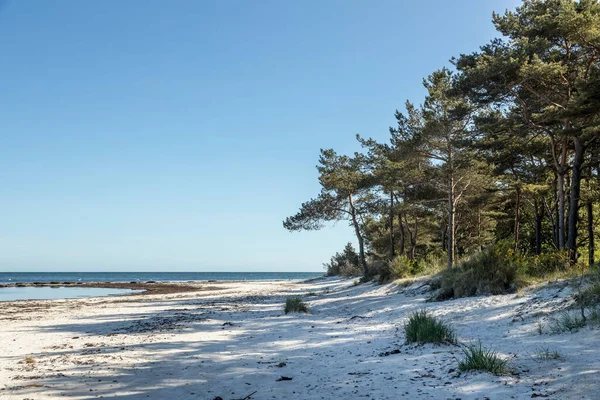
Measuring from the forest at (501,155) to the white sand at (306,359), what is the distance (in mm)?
3610

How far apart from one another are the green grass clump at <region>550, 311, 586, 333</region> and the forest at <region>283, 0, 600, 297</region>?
4.20 m

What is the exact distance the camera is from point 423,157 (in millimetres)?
26219

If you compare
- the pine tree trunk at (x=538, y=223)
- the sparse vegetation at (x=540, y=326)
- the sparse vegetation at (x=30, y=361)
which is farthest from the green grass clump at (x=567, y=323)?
the pine tree trunk at (x=538, y=223)

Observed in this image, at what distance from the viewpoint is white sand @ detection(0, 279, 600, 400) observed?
5.57 m

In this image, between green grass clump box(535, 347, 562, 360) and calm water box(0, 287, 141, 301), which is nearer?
green grass clump box(535, 347, 562, 360)

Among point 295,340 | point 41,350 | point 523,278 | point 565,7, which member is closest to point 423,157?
point 565,7

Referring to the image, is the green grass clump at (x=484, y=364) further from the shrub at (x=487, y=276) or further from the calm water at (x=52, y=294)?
the calm water at (x=52, y=294)

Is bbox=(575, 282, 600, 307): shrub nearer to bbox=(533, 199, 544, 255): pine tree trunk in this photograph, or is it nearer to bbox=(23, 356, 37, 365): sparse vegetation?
bbox=(23, 356, 37, 365): sparse vegetation

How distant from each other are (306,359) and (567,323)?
14.9 ft

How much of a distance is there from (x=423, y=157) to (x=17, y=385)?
23443 millimetres

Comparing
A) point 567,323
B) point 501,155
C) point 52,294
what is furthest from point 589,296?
point 52,294

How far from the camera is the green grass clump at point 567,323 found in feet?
24.2

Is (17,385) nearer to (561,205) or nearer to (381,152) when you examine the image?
(561,205)

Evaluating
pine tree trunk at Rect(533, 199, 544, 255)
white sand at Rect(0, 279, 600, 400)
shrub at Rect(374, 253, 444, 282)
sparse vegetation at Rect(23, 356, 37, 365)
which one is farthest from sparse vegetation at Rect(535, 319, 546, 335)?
pine tree trunk at Rect(533, 199, 544, 255)
